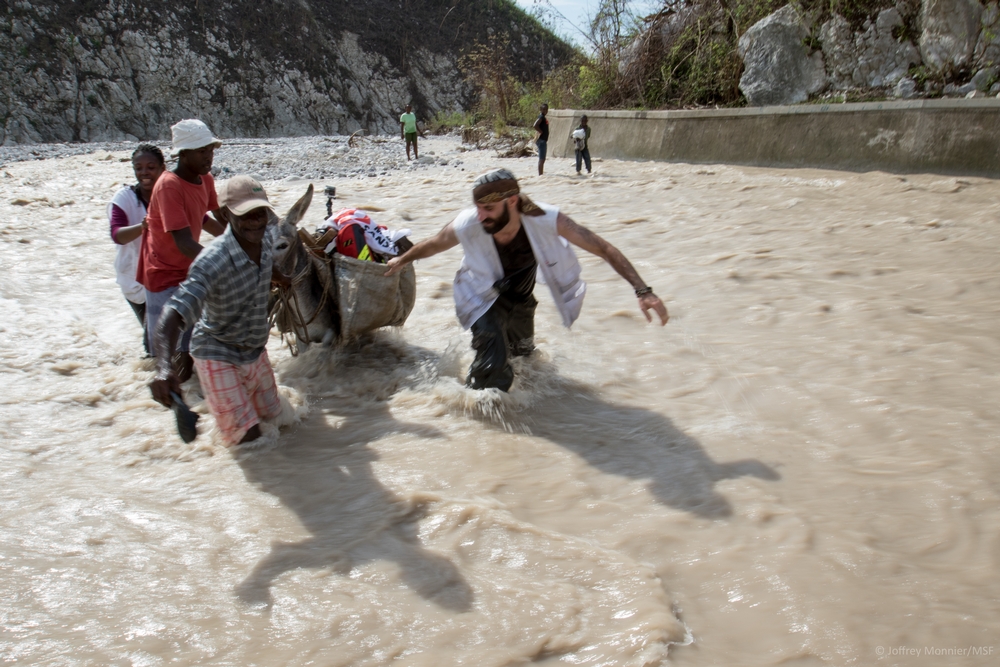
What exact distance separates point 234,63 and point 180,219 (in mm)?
33389

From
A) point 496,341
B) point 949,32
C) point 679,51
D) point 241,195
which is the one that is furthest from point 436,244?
point 679,51

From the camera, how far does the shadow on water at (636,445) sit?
3279 mm

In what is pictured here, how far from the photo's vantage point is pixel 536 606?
2.56 m

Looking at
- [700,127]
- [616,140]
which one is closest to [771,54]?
[700,127]

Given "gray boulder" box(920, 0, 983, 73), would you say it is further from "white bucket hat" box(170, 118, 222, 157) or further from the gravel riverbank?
"white bucket hat" box(170, 118, 222, 157)

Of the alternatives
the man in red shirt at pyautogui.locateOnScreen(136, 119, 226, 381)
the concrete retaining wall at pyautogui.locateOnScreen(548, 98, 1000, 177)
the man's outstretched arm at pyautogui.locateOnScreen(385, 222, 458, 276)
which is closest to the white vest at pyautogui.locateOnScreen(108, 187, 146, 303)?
the man in red shirt at pyautogui.locateOnScreen(136, 119, 226, 381)

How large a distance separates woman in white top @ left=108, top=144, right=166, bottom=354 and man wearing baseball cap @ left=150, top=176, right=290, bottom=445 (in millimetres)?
1181

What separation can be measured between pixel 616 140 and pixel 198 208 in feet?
43.6

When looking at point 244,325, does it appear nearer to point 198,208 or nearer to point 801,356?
point 198,208

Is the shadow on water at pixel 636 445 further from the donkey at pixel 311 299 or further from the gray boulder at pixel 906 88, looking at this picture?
the gray boulder at pixel 906 88

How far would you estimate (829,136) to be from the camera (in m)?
11.8

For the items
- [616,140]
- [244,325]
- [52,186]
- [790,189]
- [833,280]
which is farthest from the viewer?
[616,140]

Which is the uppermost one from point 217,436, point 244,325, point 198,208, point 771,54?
point 771,54

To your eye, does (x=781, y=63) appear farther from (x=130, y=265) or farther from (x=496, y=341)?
(x=130, y=265)
